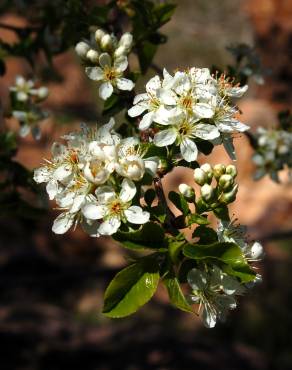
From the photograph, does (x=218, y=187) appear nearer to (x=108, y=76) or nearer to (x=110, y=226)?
(x=110, y=226)

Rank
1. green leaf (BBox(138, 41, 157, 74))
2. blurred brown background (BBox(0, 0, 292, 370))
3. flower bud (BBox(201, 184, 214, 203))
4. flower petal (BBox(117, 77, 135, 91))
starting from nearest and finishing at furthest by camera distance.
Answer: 1. flower bud (BBox(201, 184, 214, 203))
2. flower petal (BBox(117, 77, 135, 91))
3. green leaf (BBox(138, 41, 157, 74))
4. blurred brown background (BBox(0, 0, 292, 370))

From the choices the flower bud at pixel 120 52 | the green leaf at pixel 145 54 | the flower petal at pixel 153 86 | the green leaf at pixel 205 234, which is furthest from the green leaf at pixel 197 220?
the green leaf at pixel 145 54

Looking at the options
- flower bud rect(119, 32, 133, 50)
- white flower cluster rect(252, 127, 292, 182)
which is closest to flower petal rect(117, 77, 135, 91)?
flower bud rect(119, 32, 133, 50)

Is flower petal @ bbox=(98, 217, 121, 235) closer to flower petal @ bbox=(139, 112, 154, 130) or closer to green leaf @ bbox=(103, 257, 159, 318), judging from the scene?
green leaf @ bbox=(103, 257, 159, 318)

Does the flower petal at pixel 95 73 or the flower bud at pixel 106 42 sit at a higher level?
the flower bud at pixel 106 42

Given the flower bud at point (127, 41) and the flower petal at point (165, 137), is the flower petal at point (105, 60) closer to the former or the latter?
the flower bud at point (127, 41)

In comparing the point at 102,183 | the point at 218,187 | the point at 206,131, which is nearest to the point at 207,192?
the point at 218,187

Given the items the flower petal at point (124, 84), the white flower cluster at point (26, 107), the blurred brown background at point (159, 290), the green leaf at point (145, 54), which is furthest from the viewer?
the blurred brown background at point (159, 290)
